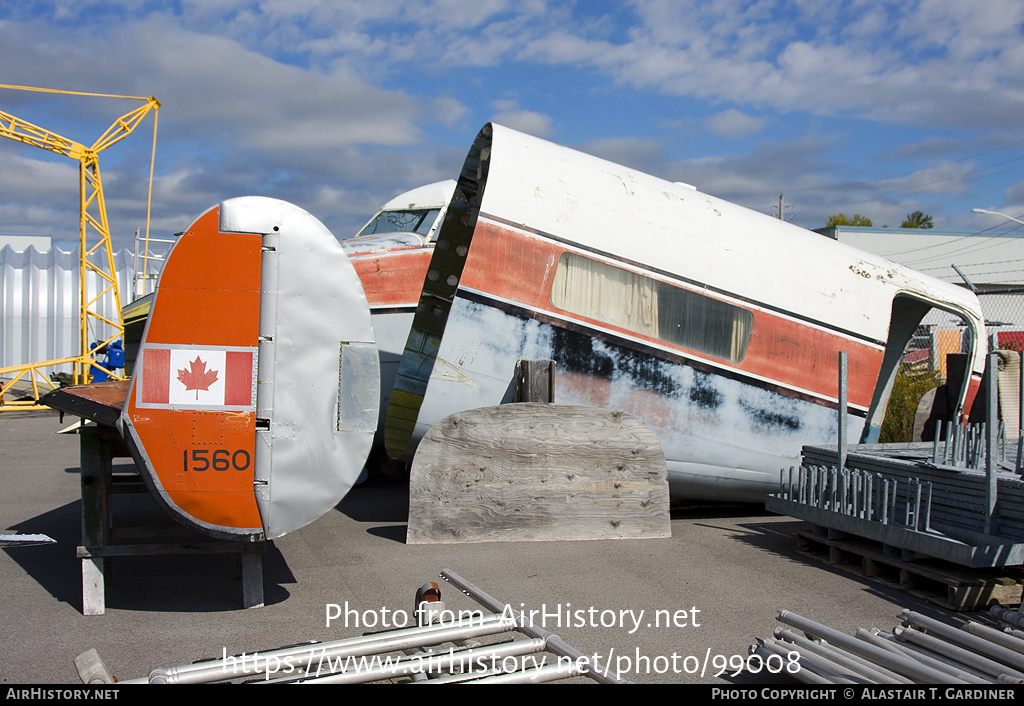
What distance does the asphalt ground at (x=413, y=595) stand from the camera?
4.78 m

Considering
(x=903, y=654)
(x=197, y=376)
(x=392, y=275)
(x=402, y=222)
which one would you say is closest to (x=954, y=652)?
(x=903, y=654)

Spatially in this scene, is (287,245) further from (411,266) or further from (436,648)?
(411,266)

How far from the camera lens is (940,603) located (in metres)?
5.77

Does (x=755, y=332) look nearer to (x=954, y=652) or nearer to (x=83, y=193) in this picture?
(x=954, y=652)

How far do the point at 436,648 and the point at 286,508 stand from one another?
1400 millimetres

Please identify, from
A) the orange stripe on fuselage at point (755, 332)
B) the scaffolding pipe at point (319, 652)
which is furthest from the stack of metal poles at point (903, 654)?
the orange stripe on fuselage at point (755, 332)

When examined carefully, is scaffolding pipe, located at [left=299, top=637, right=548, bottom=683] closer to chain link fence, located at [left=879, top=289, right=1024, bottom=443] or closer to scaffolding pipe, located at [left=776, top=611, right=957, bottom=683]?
scaffolding pipe, located at [left=776, top=611, right=957, bottom=683]

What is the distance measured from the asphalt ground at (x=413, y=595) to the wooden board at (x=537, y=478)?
0.57 ft

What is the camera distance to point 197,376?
205 inches

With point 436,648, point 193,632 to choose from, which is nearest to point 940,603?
point 436,648

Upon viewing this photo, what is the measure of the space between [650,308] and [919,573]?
11.2 ft

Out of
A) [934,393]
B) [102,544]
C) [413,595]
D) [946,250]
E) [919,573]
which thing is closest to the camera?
[102,544]

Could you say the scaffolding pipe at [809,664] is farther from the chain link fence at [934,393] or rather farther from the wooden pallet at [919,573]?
the chain link fence at [934,393]
